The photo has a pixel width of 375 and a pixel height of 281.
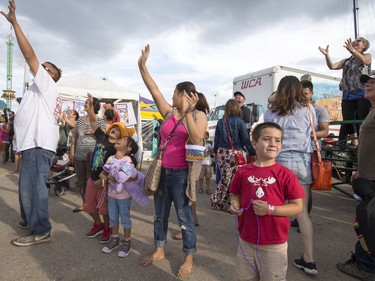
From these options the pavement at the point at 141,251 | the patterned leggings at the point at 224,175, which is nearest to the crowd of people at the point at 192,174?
the pavement at the point at 141,251

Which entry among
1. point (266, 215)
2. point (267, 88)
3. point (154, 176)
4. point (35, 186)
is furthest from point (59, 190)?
point (267, 88)

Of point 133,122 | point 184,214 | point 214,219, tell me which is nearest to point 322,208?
point 214,219

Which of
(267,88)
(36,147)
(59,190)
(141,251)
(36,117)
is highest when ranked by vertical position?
(267,88)

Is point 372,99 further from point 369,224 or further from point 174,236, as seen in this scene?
point 174,236

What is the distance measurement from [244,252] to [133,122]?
796cm

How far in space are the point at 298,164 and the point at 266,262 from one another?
1.29 metres

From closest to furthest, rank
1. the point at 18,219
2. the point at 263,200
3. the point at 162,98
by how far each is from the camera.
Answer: the point at 263,200, the point at 162,98, the point at 18,219

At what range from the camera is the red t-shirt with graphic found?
6.07 feet

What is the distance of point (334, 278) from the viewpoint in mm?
2783

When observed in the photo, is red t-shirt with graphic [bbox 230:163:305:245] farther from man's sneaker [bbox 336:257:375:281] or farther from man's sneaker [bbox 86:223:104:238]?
man's sneaker [bbox 86:223:104:238]

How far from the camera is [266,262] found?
1.86 metres

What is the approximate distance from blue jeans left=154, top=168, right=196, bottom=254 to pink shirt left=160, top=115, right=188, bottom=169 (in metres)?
0.06

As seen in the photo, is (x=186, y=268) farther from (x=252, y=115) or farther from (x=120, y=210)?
(x=252, y=115)

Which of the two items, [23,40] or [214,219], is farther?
[214,219]
